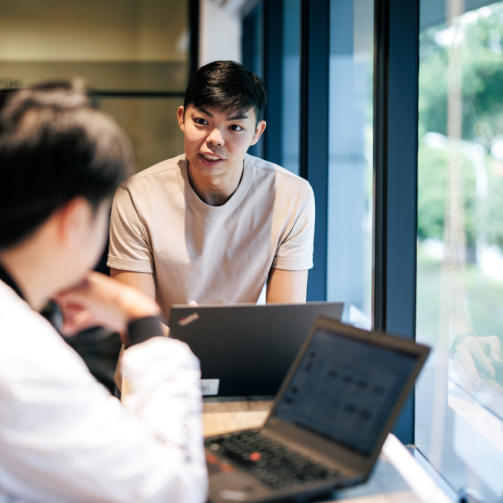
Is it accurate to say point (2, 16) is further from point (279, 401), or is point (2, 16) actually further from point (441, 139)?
point (279, 401)

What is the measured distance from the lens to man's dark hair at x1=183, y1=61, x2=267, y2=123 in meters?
1.50

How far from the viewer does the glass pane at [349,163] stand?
7.07ft

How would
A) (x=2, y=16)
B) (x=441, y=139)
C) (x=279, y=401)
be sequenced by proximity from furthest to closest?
(x=2, y=16) < (x=441, y=139) < (x=279, y=401)

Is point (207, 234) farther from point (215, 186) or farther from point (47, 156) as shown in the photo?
point (47, 156)

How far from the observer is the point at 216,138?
151 cm

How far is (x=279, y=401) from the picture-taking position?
1.01 meters

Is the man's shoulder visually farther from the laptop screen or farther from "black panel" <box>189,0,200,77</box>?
"black panel" <box>189,0,200,77</box>

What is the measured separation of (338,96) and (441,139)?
3.31ft

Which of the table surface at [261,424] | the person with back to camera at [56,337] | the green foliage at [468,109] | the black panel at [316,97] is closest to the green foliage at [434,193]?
the green foliage at [468,109]

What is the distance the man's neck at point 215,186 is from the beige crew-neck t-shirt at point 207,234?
2cm

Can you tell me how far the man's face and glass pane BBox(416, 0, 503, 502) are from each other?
0.50m

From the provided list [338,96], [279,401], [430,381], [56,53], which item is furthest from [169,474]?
[56,53]

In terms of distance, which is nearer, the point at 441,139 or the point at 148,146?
the point at 441,139

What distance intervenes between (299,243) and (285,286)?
0.14 m
